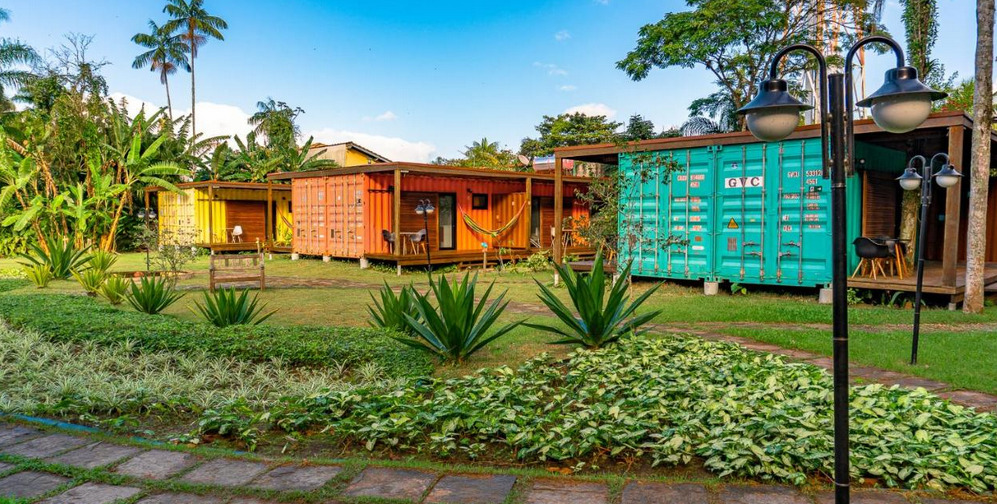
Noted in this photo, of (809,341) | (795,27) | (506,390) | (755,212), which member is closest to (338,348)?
(506,390)

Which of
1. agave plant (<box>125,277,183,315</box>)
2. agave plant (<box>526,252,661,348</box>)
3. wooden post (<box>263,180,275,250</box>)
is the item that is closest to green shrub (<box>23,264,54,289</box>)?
agave plant (<box>125,277,183,315</box>)

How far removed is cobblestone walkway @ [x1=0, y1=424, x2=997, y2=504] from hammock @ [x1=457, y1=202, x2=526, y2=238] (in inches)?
613

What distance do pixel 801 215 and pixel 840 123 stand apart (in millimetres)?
8695

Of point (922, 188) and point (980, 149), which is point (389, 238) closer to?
point (980, 149)

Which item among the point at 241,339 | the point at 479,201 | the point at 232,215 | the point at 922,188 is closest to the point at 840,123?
the point at 922,188

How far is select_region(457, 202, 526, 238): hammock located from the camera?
19000 mm

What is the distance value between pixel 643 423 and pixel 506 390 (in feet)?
3.65

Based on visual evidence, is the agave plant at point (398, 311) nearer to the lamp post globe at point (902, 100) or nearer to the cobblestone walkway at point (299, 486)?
the cobblestone walkway at point (299, 486)

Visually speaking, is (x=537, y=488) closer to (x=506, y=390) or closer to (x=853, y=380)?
(x=506, y=390)

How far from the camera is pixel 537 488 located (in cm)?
320

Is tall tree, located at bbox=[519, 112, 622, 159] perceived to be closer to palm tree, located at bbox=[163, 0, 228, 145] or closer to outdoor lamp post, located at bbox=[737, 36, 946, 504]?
palm tree, located at bbox=[163, 0, 228, 145]

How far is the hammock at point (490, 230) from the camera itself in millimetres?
19000

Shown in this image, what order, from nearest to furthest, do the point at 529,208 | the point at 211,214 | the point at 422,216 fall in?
1. the point at 422,216
2. the point at 529,208
3. the point at 211,214

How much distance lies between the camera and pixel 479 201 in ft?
64.2
